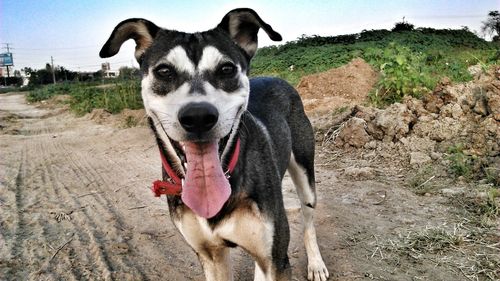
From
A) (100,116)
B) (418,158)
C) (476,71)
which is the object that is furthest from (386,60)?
(100,116)

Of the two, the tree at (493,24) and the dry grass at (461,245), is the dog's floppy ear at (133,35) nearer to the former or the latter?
the dry grass at (461,245)

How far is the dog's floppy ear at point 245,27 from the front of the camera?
9.59ft

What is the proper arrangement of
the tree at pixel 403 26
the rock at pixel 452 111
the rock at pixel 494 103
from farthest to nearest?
the tree at pixel 403 26 → the rock at pixel 452 111 → the rock at pixel 494 103

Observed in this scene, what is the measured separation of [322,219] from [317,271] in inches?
42.3

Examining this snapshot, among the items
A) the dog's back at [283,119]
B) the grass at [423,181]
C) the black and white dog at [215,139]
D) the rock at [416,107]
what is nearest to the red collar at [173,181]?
the black and white dog at [215,139]

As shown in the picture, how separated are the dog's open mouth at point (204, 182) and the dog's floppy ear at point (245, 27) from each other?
945 millimetres

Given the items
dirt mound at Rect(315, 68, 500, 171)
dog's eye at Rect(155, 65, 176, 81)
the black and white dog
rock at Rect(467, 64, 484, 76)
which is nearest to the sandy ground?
dirt mound at Rect(315, 68, 500, 171)

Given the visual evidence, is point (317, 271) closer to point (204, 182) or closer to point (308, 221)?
point (308, 221)

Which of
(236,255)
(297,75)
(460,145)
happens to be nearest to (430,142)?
(460,145)

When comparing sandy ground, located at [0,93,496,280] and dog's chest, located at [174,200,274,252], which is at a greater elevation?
dog's chest, located at [174,200,274,252]

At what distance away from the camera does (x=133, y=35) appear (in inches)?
118

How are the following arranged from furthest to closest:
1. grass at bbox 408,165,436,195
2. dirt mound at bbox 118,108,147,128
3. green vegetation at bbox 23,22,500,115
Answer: dirt mound at bbox 118,108,147,128
green vegetation at bbox 23,22,500,115
grass at bbox 408,165,436,195

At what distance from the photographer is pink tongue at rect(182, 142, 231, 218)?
97.3 inches

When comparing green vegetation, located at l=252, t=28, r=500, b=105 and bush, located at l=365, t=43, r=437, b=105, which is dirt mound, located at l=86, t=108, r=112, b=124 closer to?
green vegetation, located at l=252, t=28, r=500, b=105
